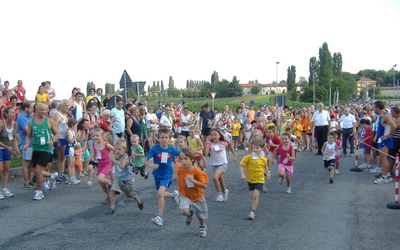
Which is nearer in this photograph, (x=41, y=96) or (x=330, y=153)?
(x=330, y=153)

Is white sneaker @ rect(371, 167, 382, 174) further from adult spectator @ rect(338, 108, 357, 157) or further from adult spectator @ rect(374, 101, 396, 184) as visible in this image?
adult spectator @ rect(338, 108, 357, 157)

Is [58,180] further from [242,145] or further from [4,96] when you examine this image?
[242,145]

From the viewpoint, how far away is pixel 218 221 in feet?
23.9

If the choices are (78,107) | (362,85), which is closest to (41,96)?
(78,107)

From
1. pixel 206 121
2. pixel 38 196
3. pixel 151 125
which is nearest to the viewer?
pixel 38 196

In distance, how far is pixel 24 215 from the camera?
25.1 ft

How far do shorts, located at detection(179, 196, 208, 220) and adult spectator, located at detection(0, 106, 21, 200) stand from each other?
14.8ft

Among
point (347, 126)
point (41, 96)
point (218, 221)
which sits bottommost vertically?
point (218, 221)

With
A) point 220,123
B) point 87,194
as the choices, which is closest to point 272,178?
point 87,194

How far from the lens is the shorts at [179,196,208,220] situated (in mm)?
6465

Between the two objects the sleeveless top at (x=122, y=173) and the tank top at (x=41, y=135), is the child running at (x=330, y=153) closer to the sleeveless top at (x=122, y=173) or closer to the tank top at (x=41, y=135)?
the sleeveless top at (x=122, y=173)

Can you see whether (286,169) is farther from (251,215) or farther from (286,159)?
(251,215)

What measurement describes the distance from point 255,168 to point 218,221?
1260mm

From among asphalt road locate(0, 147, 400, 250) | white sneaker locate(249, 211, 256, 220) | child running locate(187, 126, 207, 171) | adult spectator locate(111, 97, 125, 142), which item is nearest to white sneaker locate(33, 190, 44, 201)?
asphalt road locate(0, 147, 400, 250)
